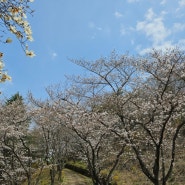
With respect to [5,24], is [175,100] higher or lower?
higher

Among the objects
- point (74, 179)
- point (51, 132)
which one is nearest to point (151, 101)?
point (51, 132)

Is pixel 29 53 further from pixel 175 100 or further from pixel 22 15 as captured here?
pixel 175 100

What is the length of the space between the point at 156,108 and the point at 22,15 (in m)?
8.78

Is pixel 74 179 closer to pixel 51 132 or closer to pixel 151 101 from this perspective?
pixel 51 132

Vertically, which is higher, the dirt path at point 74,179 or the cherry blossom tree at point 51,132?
the cherry blossom tree at point 51,132

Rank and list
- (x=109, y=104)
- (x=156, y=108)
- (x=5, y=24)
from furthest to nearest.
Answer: (x=109, y=104) < (x=156, y=108) < (x=5, y=24)

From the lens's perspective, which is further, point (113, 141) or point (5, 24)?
point (113, 141)

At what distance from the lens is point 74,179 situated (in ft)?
97.9

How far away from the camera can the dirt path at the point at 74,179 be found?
2794 centimetres

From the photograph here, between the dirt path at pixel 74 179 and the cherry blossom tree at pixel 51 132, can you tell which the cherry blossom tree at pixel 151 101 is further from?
the dirt path at pixel 74 179

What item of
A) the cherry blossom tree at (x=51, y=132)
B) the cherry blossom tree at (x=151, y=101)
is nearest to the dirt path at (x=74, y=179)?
the cherry blossom tree at (x=51, y=132)

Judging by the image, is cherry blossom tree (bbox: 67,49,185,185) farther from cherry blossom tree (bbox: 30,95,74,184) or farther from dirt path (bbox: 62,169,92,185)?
dirt path (bbox: 62,169,92,185)

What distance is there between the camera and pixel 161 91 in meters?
13.1

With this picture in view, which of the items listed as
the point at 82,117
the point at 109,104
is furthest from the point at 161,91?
the point at 82,117
